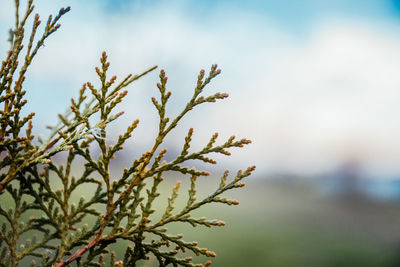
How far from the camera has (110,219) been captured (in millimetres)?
2262

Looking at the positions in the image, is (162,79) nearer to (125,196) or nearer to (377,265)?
(125,196)

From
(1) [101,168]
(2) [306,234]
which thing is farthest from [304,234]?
(1) [101,168]

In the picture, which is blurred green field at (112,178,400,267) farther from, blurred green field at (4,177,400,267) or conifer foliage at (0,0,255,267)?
conifer foliage at (0,0,255,267)

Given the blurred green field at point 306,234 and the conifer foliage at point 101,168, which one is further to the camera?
the blurred green field at point 306,234

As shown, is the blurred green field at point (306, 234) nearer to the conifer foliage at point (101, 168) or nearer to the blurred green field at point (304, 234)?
the blurred green field at point (304, 234)

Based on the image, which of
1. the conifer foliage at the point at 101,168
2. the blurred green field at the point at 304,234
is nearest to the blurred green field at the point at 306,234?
the blurred green field at the point at 304,234

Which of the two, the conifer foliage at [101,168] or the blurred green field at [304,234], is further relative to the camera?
the blurred green field at [304,234]

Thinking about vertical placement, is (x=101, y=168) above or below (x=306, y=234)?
below

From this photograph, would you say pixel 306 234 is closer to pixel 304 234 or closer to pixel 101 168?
pixel 304 234

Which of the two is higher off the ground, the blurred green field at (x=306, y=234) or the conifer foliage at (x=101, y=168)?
the blurred green field at (x=306, y=234)

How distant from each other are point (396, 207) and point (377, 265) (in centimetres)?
3320

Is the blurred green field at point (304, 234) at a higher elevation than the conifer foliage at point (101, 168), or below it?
higher

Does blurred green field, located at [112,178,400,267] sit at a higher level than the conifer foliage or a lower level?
higher

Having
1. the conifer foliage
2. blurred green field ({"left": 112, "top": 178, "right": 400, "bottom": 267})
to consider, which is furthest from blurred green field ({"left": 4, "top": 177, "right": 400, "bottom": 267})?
the conifer foliage
